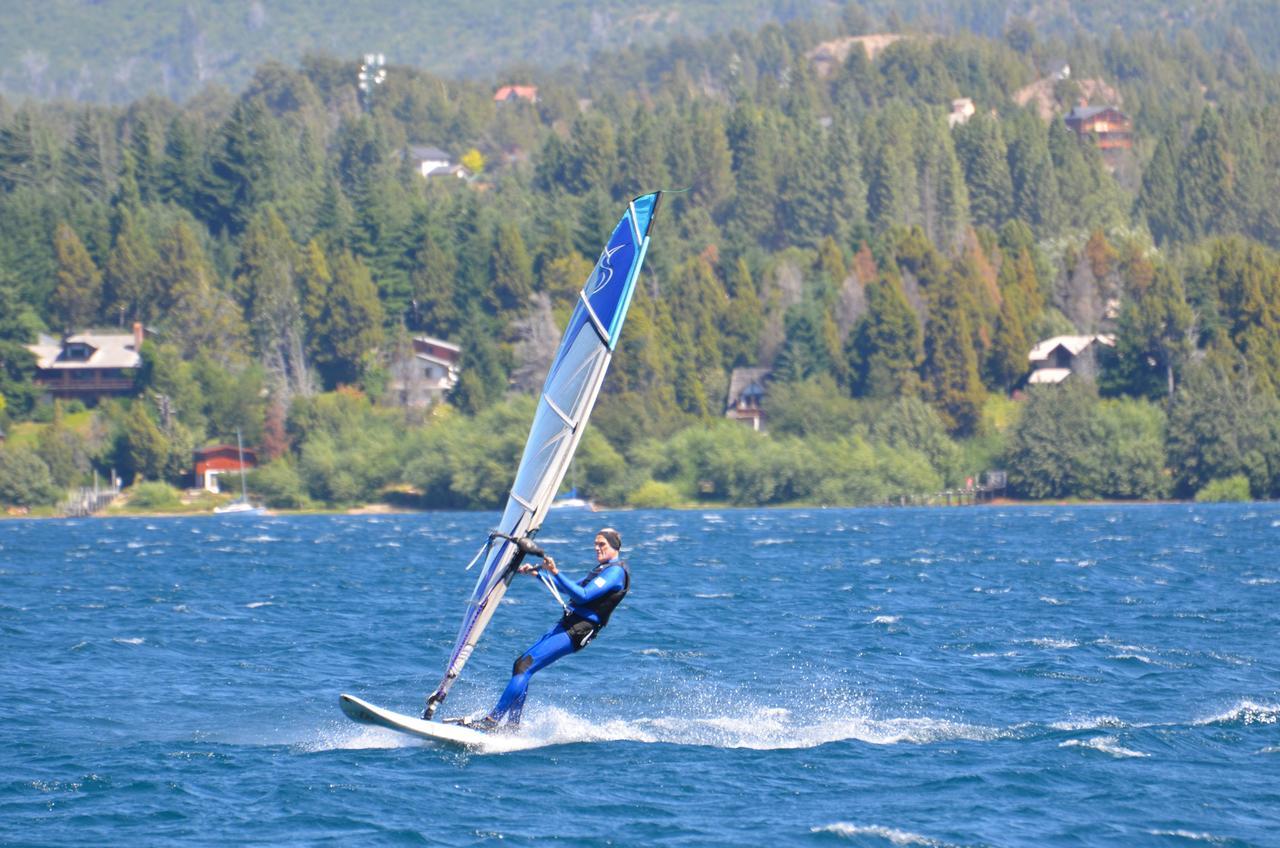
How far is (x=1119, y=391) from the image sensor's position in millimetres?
78125

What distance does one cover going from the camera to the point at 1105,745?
15406 millimetres

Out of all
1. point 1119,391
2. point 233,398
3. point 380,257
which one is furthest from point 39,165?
point 1119,391

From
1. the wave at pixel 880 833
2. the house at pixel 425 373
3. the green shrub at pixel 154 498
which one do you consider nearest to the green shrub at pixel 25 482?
the green shrub at pixel 154 498

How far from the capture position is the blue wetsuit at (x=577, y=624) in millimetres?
15125

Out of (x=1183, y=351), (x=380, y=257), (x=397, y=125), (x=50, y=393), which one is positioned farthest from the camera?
(x=397, y=125)

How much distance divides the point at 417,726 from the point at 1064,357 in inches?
2740

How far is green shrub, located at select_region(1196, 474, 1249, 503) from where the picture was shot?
224ft

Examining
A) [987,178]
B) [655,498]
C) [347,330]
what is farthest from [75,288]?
[987,178]

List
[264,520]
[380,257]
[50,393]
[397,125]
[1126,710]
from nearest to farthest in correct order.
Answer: [1126,710] < [264,520] < [50,393] < [380,257] < [397,125]

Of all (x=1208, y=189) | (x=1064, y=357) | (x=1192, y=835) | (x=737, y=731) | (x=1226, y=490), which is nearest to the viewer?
(x=1192, y=835)

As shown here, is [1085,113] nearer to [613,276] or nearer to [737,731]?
[737,731]

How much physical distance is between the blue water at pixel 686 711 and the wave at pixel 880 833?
3 centimetres

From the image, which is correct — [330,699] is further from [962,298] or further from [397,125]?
[397,125]

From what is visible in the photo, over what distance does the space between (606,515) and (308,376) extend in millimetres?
22961
